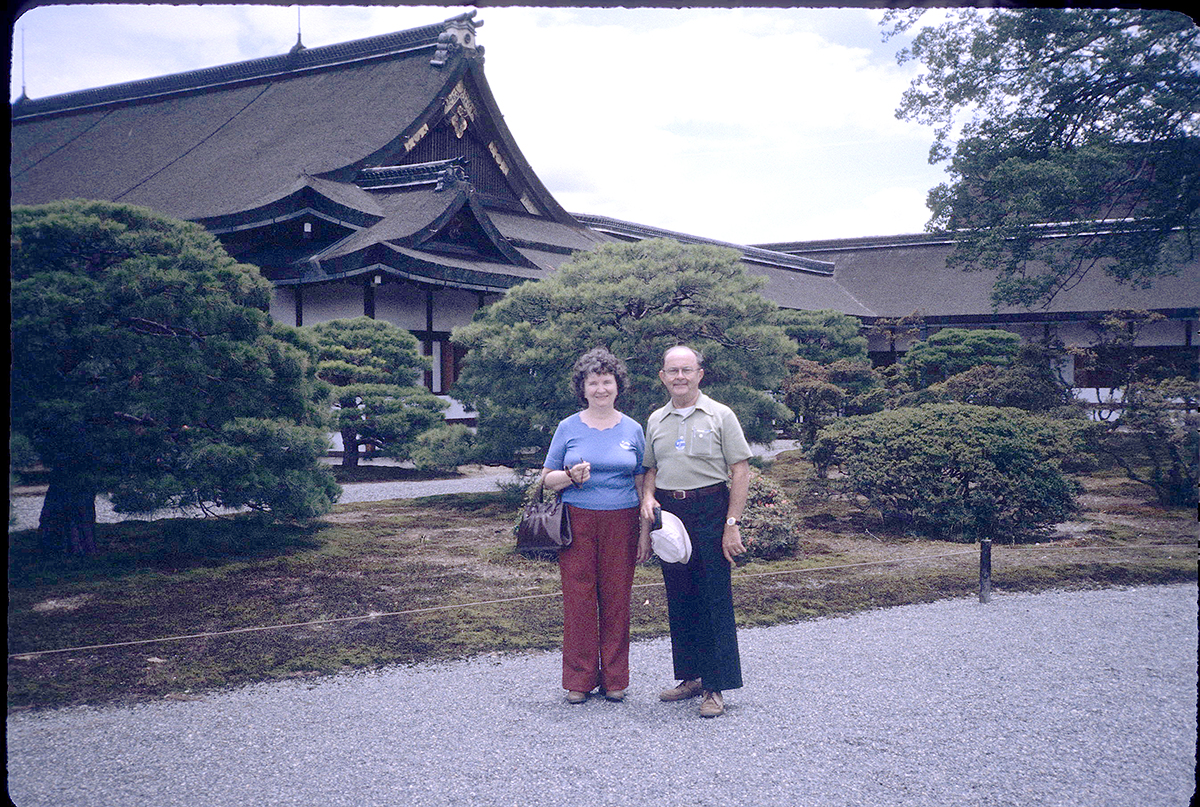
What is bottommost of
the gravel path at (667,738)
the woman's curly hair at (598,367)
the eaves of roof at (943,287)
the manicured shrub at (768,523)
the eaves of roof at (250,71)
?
the gravel path at (667,738)

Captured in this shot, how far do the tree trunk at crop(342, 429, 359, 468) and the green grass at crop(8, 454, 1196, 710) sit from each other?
7.07 ft

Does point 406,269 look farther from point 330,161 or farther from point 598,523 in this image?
point 598,523

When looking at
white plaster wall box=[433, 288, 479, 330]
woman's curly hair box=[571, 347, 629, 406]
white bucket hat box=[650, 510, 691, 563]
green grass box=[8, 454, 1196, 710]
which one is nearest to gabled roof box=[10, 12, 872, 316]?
white plaster wall box=[433, 288, 479, 330]

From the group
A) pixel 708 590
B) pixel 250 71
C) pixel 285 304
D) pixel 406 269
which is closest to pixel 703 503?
pixel 708 590

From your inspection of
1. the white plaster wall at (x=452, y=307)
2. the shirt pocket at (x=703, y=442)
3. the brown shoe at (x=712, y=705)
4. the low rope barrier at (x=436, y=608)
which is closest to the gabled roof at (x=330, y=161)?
the white plaster wall at (x=452, y=307)

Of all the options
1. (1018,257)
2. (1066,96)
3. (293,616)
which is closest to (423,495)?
(293,616)

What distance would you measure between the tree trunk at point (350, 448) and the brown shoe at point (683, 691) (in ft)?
22.0

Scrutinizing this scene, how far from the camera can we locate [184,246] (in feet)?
15.5

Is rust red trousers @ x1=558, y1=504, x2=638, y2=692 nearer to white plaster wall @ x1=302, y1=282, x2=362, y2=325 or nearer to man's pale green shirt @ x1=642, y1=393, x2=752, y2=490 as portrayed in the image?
man's pale green shirt @ x1=642, y1=393, x2=752, y2=490

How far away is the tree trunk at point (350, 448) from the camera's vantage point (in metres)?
9.22

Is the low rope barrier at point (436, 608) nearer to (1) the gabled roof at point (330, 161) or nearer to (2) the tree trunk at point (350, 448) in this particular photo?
(2) the tree trunk at point (350, 448)

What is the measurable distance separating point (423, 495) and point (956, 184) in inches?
316

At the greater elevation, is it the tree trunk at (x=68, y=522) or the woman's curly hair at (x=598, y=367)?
the woman's curly hair at (x=598, y=367)

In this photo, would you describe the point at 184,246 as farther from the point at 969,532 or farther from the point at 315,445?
the point at 969,532
